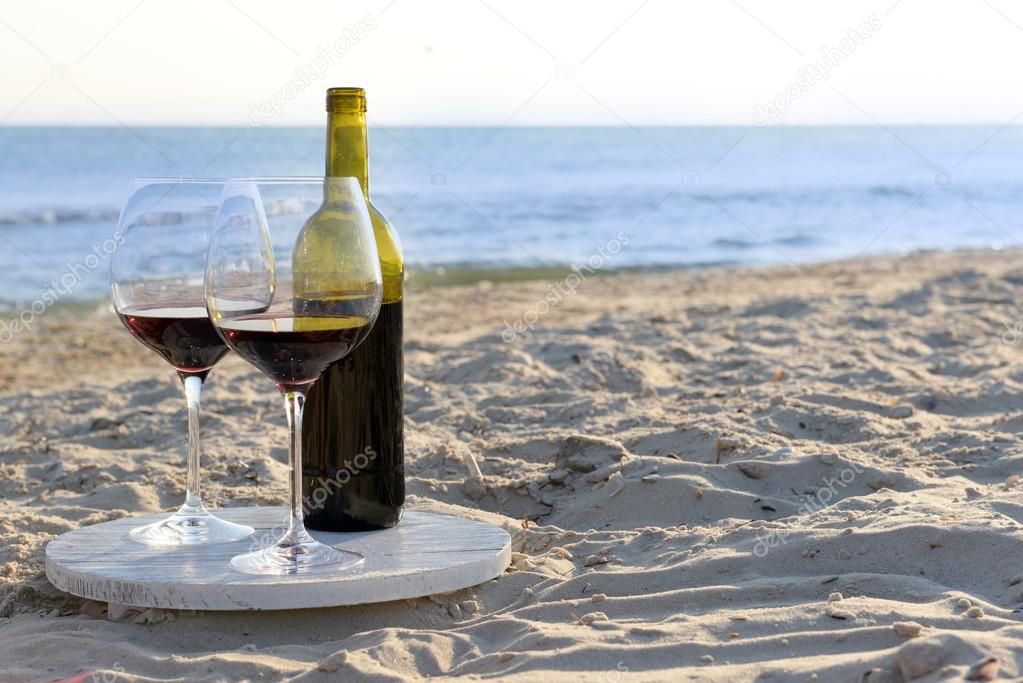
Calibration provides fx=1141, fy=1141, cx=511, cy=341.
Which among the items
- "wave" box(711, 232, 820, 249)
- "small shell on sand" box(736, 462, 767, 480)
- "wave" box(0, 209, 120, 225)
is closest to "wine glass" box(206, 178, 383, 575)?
"small shell on sand" box(736, 462, 767, 480)

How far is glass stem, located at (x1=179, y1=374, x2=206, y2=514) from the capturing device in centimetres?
239

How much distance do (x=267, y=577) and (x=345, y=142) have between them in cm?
87

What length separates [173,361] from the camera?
2387 mm

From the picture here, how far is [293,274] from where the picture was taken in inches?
80.0

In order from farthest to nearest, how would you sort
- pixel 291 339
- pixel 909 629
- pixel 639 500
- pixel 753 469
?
1. pixel 753 469
2. pixel 639 500
3. pixel 291 339
4. pixel 909 629

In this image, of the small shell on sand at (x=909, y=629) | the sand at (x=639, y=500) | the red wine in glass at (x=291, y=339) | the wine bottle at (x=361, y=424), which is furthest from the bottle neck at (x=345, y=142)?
the small shell on sand at (x=909, y=629)

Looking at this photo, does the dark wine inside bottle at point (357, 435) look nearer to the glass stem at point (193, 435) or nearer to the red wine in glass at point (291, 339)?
the glass stem at point (193, 435)

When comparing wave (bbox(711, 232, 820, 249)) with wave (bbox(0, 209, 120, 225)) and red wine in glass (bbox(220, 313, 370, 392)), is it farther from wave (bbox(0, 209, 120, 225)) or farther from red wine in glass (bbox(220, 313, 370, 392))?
red wine in glass (bbox(220, 313, 370, 392))

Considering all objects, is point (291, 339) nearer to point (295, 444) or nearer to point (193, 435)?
point (295, 444)

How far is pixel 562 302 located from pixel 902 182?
2139cm

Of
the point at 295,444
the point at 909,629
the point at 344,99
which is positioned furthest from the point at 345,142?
the point at 909,629

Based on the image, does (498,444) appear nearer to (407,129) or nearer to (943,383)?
(943,383)

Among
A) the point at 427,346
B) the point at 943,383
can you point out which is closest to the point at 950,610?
the point at 943,383

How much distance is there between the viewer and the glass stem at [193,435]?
2.39 meters
